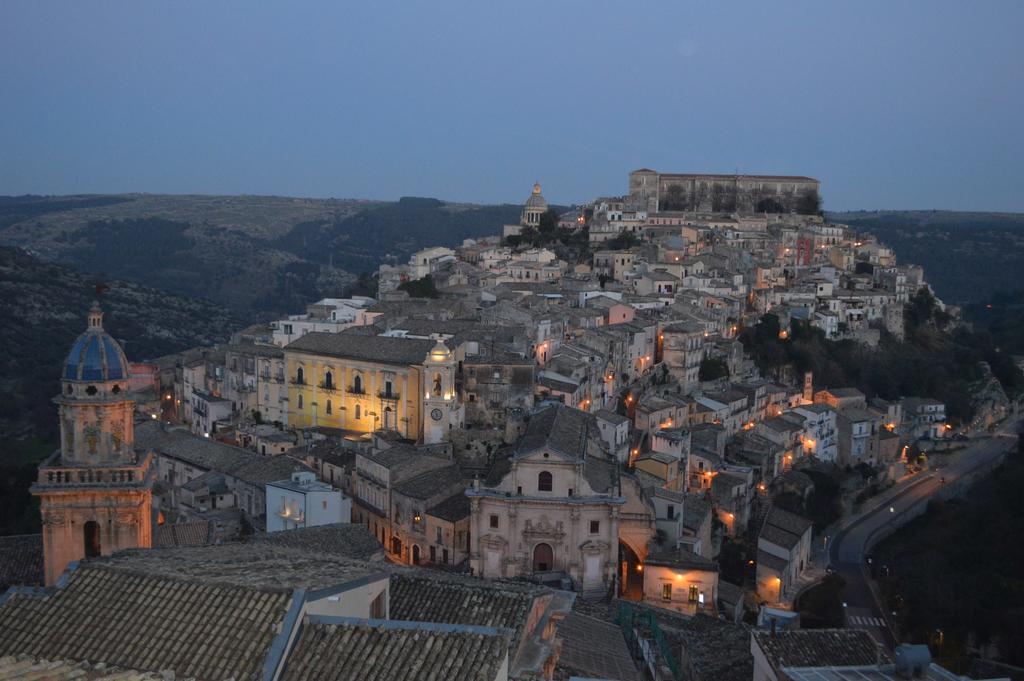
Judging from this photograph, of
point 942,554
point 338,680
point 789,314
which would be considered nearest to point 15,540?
point 338,680

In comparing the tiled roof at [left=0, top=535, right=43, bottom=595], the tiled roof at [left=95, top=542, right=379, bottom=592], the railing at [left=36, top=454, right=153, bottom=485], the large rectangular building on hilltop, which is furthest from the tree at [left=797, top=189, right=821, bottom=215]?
the tiled roof at [left=95, top=542, right=379, bottom=592]

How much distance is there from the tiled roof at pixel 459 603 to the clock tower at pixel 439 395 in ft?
71.7

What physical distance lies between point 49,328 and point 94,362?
183 feet

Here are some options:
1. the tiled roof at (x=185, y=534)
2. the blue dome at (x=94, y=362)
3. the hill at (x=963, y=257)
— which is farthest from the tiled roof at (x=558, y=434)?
the hill at (x=963, y=257)

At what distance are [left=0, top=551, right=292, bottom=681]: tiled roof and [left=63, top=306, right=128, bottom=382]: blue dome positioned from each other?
7.29m

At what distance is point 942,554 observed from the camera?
135ft

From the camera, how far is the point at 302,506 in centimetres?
3052

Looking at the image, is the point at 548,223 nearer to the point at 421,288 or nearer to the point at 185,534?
the point at 421,288

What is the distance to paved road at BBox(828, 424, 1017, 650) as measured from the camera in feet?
115

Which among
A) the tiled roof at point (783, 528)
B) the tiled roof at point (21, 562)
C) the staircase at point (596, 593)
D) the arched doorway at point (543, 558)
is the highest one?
the tiled roof at point (21, 562)

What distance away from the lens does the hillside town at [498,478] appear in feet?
34.2

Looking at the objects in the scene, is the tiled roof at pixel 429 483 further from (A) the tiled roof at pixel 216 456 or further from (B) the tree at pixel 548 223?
(B) the tree at pixel 548 223

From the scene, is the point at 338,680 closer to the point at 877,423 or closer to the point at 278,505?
the point at 278,505

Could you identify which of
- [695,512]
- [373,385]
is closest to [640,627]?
[695,512]
